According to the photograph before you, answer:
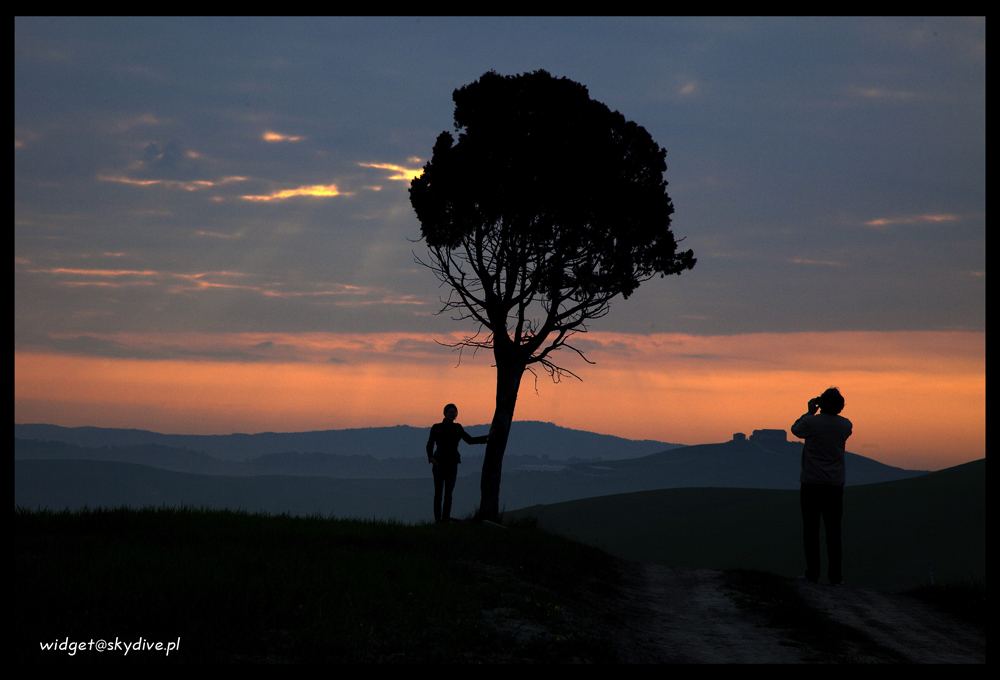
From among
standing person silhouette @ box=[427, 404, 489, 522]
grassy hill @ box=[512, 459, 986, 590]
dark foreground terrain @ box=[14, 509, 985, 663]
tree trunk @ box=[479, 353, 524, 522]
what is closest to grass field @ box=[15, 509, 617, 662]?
dark foreground terrain @ box=[14, 509, 985, 663]

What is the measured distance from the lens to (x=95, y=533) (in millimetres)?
11398

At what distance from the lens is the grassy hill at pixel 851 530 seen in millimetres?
74062

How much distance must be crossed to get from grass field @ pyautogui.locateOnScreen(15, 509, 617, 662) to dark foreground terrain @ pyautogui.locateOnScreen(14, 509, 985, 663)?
0.02 meters

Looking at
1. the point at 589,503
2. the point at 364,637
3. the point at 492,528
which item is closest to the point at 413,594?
the point at 364,637

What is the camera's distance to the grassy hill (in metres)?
74.1

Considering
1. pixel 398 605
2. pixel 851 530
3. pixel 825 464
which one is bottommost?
pixel 851 530

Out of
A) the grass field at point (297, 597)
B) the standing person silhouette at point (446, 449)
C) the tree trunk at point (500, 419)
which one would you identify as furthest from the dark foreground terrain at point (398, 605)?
the tree trunk at point (500, 419)

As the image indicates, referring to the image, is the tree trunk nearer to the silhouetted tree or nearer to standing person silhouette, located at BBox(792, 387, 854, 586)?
the silhouetted tree

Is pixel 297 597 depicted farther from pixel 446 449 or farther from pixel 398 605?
pixel 446 449

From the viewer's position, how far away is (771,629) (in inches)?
331

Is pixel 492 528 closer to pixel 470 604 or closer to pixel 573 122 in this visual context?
pixel 470 604

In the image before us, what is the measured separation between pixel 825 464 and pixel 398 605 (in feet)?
23.6

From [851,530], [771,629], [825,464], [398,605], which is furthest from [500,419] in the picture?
[851,530]

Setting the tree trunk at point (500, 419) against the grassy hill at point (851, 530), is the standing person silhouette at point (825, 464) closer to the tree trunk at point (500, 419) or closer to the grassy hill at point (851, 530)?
the tree trunk at point (500, 419)
